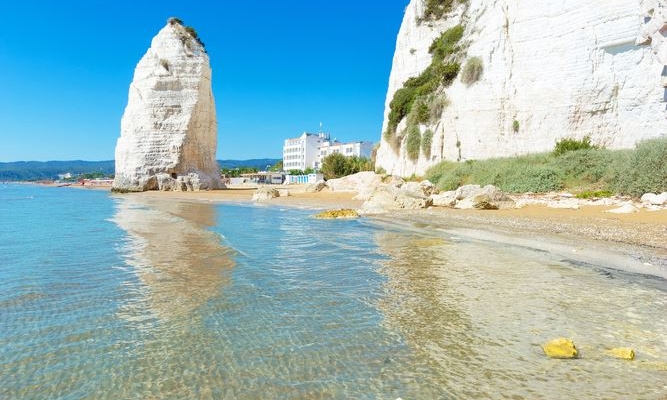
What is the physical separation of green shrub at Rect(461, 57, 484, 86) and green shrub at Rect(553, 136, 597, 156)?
6.67 meters

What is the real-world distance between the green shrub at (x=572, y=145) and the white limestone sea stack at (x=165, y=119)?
2726cm

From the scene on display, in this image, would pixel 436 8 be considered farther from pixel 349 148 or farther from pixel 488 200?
pixel 349 148

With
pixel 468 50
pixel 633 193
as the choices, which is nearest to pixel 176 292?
pixel 633 193

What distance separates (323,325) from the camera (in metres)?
4.12

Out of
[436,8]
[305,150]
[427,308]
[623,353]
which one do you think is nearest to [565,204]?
[427,308]

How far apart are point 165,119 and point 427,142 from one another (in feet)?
70.5

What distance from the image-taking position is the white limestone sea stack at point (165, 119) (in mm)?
35625

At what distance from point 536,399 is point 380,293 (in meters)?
2.60

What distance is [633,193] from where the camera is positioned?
1374 cm

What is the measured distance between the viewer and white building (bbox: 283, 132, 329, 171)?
9519 centimetres

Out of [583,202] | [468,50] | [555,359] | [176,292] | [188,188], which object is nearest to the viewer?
[555,359]

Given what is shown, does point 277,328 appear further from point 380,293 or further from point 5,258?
point 5,258

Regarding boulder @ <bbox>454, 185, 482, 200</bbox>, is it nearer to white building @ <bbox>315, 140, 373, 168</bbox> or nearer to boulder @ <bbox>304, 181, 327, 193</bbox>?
boulder @ <bbox>304, 181, 327, 193</bbox>

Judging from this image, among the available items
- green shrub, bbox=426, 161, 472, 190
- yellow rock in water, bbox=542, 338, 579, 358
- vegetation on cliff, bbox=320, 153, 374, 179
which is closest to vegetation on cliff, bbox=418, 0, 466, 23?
green shrub, bbox=426, 161, 472, 190
